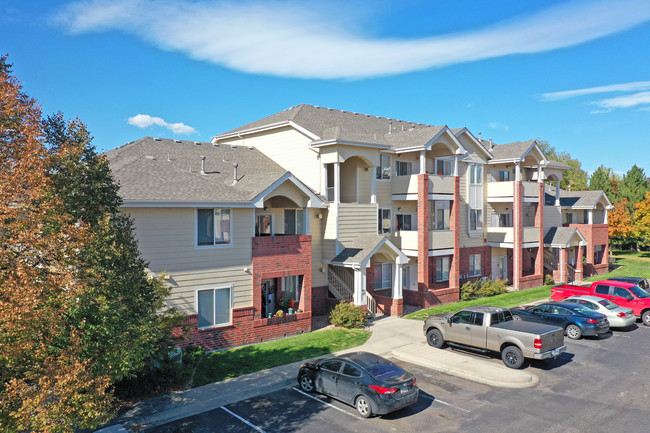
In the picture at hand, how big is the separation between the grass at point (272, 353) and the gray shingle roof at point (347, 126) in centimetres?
959

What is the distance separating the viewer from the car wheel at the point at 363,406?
12.4m

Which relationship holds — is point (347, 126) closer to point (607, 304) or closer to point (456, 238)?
point (456, 238)

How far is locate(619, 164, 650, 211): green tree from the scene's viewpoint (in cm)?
5947

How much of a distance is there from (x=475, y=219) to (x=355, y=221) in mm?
12398

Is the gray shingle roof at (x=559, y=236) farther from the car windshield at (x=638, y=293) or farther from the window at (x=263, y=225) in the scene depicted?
the window at (x=263, y=225)

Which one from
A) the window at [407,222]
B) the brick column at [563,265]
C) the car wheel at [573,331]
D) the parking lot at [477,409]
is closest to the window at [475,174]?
the window at [407,222]

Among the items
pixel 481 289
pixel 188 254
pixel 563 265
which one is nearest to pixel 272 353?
pixel 188 254

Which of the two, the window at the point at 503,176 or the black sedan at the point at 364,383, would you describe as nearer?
the black sedan at the point at 364,383

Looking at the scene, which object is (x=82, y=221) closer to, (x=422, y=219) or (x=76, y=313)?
(x=76, y=313)

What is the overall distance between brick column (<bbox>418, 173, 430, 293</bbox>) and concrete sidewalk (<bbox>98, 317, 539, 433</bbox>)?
7.26 metres

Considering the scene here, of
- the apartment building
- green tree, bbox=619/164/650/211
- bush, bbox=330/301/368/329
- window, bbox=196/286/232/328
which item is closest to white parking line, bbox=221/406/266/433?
the apartment building

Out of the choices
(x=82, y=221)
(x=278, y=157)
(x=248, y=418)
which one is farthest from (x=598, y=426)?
(x=278, y=157)

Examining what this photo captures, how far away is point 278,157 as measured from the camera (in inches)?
1091

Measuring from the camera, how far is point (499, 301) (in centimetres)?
2902
